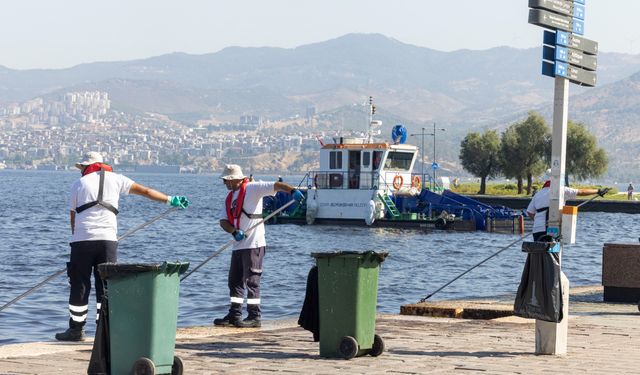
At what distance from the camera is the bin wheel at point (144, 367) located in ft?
30.9

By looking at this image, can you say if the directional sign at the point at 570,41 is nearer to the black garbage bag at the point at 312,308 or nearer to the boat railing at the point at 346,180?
the black garbage bag at the point at 312,308

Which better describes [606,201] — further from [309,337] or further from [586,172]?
[309,337]

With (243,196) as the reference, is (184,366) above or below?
below

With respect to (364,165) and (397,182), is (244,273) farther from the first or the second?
(397,182)

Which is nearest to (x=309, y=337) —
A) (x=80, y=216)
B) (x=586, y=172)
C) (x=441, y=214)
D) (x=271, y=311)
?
(x=80, y=216)

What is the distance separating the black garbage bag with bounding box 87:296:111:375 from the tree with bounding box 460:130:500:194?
95110mm

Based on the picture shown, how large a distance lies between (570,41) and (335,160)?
45.6 m

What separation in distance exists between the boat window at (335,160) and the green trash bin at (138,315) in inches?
1898

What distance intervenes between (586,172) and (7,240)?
61958 mm

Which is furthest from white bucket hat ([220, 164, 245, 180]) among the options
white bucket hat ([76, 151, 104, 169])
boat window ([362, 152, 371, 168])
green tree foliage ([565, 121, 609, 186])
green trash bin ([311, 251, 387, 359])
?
green tree foliage ([565, 121, 609, 186])

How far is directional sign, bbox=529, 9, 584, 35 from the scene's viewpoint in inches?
467

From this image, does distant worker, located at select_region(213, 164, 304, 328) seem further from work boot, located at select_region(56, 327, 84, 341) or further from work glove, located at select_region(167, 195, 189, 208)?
work boot, located at select_region(56, 327, 84, 341)

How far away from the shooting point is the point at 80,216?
1223 centimetres

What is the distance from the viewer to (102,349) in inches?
377
